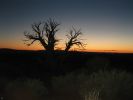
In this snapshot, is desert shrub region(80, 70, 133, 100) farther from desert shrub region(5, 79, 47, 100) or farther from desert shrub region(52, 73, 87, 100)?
desert shrub region(5, 79, 47, 100)

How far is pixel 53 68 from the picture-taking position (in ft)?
98.2

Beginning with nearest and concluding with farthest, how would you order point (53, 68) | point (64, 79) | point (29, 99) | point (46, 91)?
point (29, 99) < point (46, 91) < point (64, 79) < point (53, 68)

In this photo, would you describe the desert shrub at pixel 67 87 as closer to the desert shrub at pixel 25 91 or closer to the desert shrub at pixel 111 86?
the desert shrub at pixel 111 86

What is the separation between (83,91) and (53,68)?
1431cm

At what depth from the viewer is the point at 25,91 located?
51.7 feet

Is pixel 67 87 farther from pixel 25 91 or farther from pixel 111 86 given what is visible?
pixel 111 86

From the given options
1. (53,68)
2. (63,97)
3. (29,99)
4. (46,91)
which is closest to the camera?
(29,99)

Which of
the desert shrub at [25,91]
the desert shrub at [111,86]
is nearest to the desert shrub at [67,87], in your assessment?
the desert shrub at [111,86]

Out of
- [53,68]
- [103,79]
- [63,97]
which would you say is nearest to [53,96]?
[63,97]

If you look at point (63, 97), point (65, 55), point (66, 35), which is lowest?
point (63, 97)

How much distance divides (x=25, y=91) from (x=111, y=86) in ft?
14.8

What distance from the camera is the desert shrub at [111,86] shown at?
14.9 metres

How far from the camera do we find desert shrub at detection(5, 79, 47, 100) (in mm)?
15173

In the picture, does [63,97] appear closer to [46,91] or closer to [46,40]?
[46,91]
